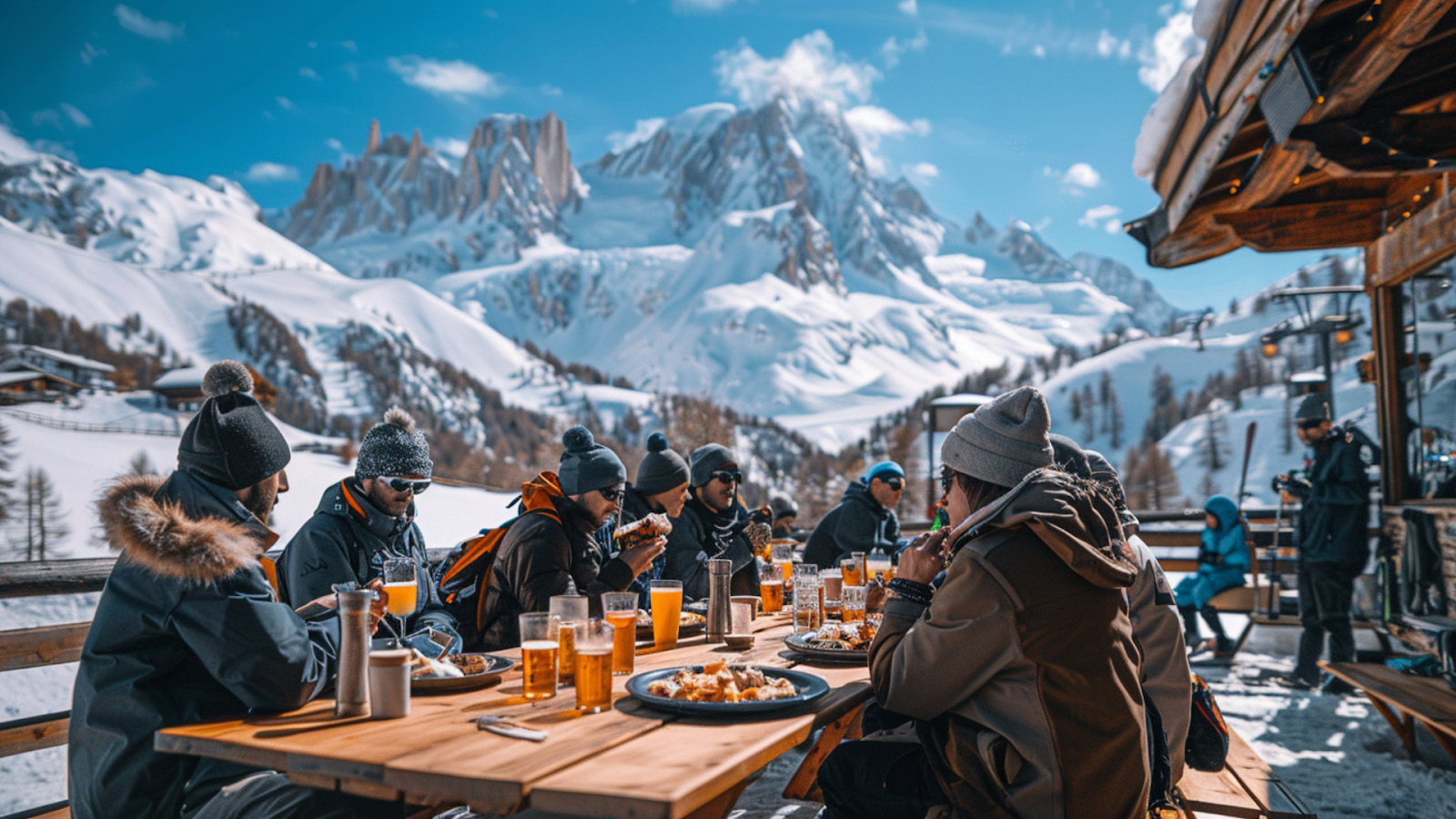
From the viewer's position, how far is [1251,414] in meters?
34.6

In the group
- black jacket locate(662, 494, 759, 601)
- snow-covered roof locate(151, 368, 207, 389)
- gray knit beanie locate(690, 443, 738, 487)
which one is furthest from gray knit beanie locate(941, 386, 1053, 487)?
snow-covered roof locate(151, 368, 207, 389)

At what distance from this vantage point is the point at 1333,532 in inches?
226

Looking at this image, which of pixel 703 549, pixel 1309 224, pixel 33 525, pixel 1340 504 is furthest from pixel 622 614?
pixel 33 525

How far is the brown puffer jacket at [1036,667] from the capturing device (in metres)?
1.78

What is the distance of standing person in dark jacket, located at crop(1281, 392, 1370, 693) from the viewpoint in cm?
568

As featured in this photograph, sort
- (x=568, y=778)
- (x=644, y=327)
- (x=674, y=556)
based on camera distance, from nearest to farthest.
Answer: (x=568, y=778) < (x=674, y=556) < (x=644, y=327)

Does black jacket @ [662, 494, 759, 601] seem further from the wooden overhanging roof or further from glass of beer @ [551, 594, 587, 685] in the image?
the wooden overhanging roof

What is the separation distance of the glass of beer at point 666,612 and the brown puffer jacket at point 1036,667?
1.09m

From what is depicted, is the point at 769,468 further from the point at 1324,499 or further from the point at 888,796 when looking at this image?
the point at 888,796

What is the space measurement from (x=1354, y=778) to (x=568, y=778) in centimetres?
443

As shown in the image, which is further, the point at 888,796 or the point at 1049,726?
the point at 888,796

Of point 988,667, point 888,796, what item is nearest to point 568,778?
point 988,667

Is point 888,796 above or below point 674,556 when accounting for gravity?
below

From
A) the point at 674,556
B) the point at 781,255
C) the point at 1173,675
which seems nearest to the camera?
the point at 1173,675
